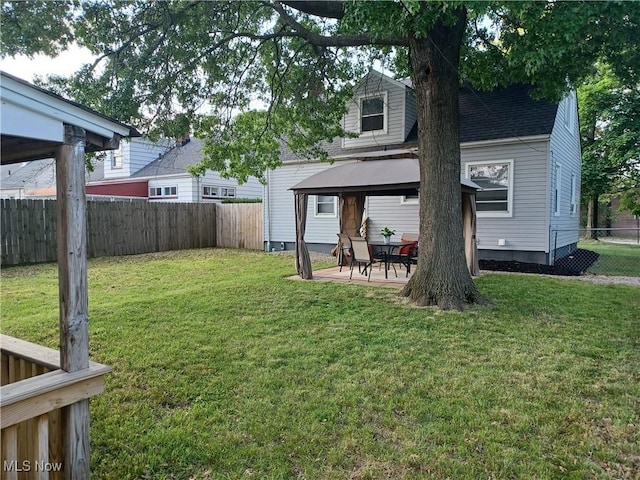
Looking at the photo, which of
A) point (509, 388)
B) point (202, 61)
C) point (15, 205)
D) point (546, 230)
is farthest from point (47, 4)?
point (546, 230)

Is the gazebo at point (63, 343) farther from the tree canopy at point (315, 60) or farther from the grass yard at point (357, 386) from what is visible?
the tree canopy at point (315, 60)

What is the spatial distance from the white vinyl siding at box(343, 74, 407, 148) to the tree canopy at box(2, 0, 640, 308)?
7.38 feet

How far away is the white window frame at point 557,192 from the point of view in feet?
39.0

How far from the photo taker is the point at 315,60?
1023cm

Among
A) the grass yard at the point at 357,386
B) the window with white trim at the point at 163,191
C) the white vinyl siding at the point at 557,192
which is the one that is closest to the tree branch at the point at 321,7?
the grass yard at the point at 357,386

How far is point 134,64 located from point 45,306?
490 centimetres

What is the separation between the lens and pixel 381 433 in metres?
3.01

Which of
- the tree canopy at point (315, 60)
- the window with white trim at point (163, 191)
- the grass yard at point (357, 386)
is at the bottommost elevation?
the grass yard at point (357, 386)

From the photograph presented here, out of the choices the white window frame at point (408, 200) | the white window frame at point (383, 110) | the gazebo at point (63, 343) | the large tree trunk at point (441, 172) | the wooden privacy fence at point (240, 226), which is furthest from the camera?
the wooden privacy fence at point (240, 226)

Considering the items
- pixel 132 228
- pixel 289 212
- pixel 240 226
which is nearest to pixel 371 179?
pixel 289 212

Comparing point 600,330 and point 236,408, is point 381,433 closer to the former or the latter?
point 236,408

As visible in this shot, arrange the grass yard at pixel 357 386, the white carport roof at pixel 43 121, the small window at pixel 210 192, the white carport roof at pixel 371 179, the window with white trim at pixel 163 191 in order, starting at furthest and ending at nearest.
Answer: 1. the small window at pixel 210 192
2. the window with white trim at pixel 163 191
3. the white carport roof at pixel 371 179
4. the grass yard at pixel 357 386
5. the white carport roof at pixel 43 121

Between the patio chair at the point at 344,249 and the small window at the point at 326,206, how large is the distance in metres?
2.97

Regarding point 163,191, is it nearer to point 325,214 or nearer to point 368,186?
point 325,214
